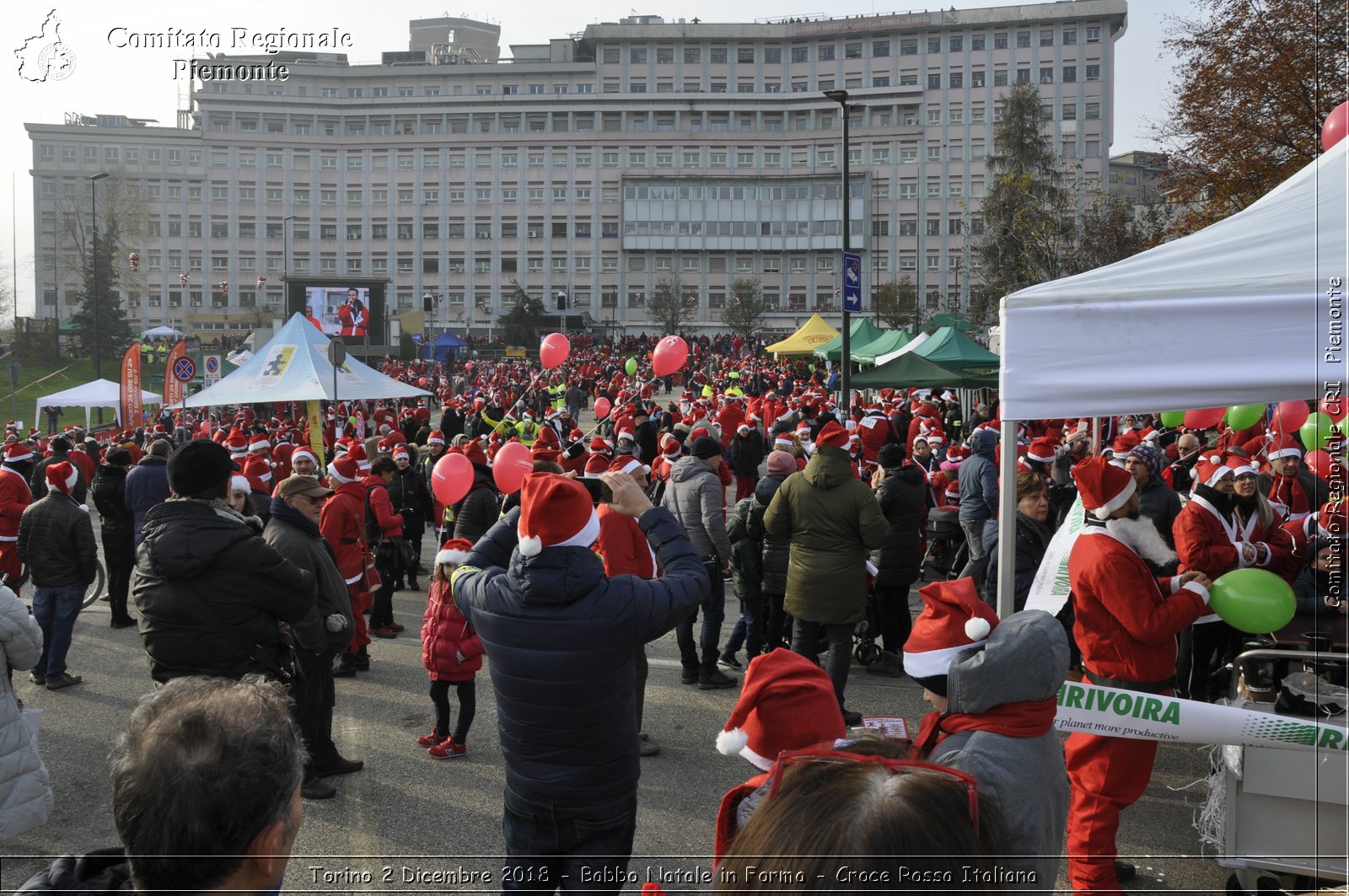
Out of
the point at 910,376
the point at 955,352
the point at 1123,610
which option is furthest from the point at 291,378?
the point at 1123,610

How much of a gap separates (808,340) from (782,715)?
26083 millimetres

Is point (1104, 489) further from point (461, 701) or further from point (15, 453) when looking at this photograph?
point (15, 453)

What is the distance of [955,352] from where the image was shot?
61.2 feet

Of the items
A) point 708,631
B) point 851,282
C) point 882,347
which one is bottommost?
point 708,631

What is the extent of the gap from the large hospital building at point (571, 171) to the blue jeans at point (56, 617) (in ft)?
277

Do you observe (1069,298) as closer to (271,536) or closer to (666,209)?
(271,536)

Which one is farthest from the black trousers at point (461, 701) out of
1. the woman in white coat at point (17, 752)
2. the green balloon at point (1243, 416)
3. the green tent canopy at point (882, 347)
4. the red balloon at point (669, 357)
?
the green tent canopy at point (882, 347)

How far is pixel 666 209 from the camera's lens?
92.4 m

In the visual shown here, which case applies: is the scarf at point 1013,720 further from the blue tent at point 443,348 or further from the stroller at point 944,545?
the blue tent at point 443,348

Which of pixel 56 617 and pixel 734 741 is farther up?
pixel 734 741

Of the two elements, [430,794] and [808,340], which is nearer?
[430,794]

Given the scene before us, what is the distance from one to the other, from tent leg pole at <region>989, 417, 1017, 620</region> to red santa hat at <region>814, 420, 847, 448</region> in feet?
5.39

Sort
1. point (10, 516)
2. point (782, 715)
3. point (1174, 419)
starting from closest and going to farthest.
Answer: point (782, 715) < point (10, 516) < point (1174, 419)

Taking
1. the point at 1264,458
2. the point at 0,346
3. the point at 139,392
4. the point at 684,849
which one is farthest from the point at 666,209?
the point at 684,849
